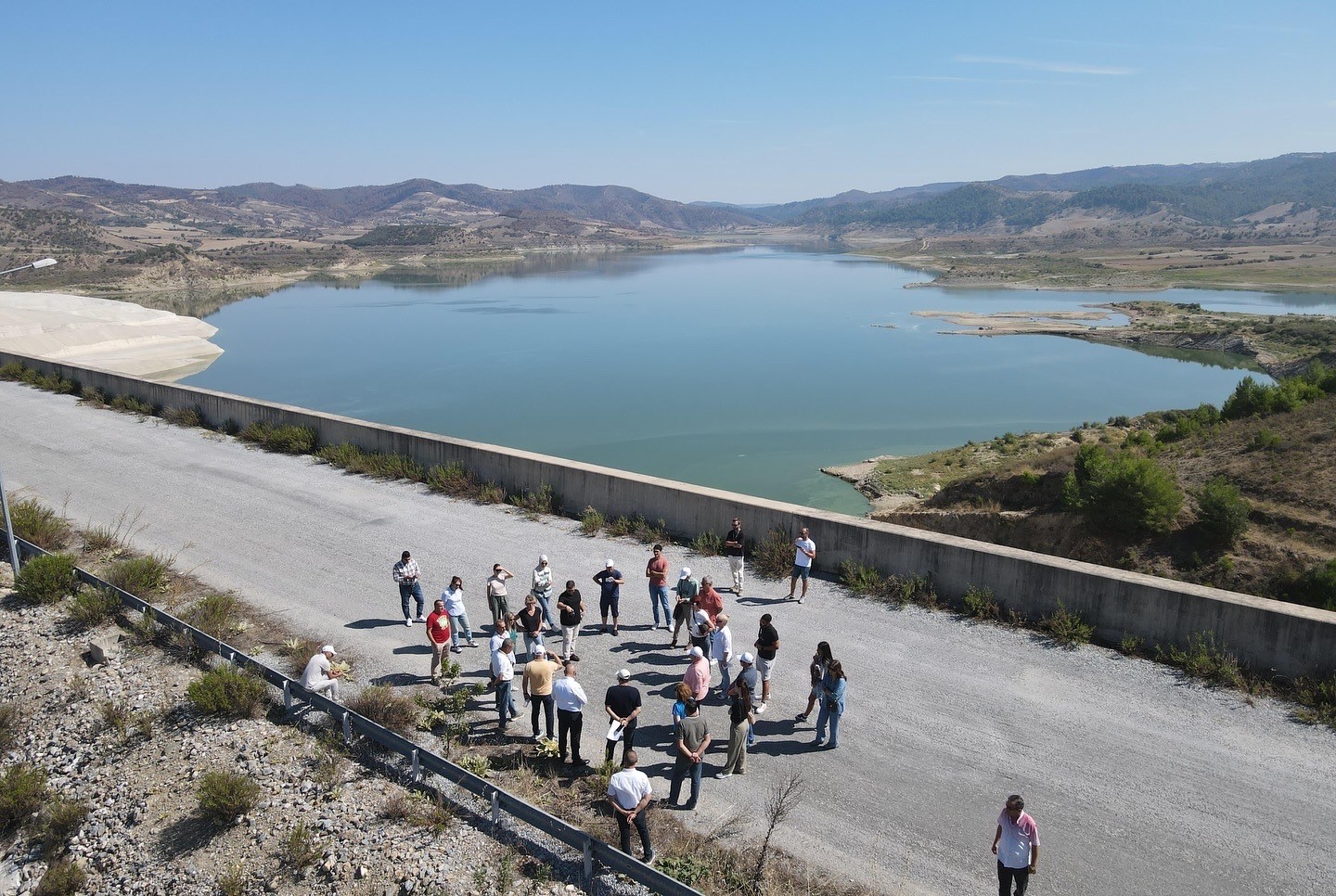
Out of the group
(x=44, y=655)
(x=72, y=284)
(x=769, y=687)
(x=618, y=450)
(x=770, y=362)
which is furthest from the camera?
(x=72, y=284)

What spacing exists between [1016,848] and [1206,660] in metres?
4.61

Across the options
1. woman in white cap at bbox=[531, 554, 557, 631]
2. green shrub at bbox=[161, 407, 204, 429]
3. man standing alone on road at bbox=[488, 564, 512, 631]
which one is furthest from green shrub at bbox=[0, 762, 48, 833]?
green shrub at bbox=[161, 407, 204, 429]

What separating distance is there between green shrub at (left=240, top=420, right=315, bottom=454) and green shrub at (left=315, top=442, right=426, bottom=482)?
798 mm

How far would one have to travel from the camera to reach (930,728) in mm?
8781

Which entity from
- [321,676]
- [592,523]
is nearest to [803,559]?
[592,523]

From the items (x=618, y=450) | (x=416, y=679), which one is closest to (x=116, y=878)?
(x=416, y=679)

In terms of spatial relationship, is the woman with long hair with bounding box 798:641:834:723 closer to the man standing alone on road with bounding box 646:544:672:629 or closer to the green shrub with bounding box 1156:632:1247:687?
the man standing alone on road with bounding box 646:544:672:629

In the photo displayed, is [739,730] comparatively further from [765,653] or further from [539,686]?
[539,686]

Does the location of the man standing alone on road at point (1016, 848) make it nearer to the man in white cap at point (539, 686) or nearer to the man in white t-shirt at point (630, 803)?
the man in white t-shirt at point (630, 803)

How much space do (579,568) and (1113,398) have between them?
150 ft

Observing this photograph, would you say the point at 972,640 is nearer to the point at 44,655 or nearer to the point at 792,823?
the point at 792,823

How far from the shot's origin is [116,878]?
809 cm

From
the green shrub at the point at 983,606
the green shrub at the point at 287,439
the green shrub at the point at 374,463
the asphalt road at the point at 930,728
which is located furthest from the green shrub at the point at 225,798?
the green shrub at the point at 287,439

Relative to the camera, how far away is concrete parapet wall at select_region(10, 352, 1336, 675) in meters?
9.45
